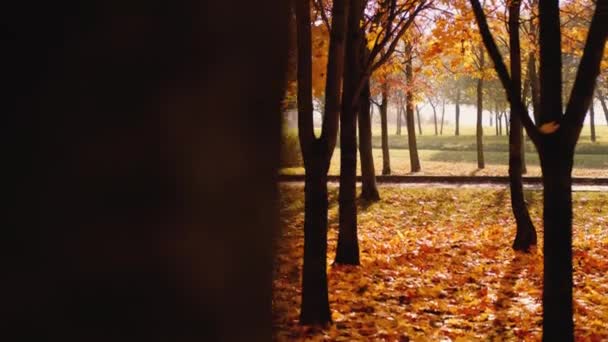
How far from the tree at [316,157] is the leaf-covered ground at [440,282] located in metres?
0.19

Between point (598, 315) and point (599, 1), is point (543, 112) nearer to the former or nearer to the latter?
point (599, 1)

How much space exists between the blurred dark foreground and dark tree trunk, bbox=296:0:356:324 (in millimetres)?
4172

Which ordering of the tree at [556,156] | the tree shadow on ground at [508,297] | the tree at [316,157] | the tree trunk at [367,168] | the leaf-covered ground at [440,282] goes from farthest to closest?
the tree trunk at [367,168] < the tree at [316,157] < the tree shadow on ground at [508,297] < the leaf-covered ground at [440,282] < the tree at [556,156]

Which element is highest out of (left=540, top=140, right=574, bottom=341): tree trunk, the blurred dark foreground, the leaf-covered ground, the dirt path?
the blurred dark foreground

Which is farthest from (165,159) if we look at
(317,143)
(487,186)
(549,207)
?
(487,186)

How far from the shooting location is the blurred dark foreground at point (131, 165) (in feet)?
2.88

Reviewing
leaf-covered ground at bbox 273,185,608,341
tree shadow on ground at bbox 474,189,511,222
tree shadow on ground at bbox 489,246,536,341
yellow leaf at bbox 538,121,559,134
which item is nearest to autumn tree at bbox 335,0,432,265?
leaf-covered ground at bbox 273,185,608,341

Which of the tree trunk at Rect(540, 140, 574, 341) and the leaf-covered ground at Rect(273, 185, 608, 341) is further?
the leaf-covered ground at Rect(273, 185, 608, 341)

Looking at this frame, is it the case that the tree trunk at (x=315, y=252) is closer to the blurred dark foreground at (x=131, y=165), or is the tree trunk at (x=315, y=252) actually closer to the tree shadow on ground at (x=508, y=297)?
the tree shadow on ground at (x=508, y=297)

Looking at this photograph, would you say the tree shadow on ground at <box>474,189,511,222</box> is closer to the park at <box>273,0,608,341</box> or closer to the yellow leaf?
the park at <box>273,0,608,341</box>

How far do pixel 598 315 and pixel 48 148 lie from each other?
5.92 m

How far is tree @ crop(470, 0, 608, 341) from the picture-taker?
4.18 m

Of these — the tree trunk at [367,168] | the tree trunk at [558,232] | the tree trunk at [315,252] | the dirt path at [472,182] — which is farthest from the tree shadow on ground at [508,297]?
the dirt path at [472,182]

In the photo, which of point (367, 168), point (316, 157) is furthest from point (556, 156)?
point (367, 168)
